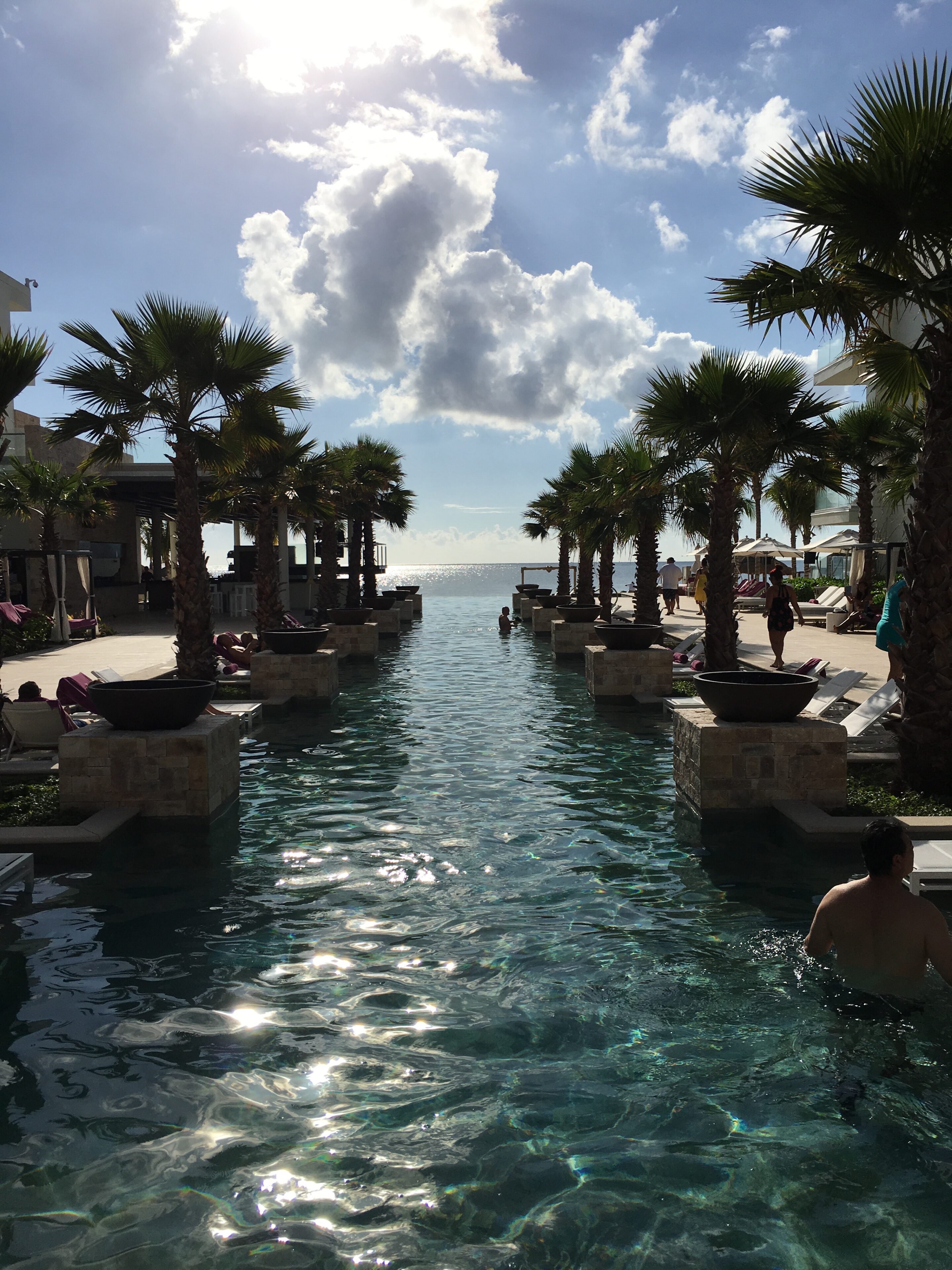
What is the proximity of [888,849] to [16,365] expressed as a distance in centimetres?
917

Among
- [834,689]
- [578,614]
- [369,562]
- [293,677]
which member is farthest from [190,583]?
[369,562]

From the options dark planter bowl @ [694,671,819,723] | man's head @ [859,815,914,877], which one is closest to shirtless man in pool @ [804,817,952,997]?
man's head @ [859,815,914,877]

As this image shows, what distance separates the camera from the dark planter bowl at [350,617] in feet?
74.4

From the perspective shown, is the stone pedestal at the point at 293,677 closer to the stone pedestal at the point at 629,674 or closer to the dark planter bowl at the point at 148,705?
the stone pedestal at the point at 629,674

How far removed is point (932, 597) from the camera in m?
7.98

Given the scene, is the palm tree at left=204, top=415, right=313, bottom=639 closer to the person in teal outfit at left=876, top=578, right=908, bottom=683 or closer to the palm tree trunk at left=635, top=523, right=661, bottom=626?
the palm tree trunk at left=635, top=523, right=661, bottom=626

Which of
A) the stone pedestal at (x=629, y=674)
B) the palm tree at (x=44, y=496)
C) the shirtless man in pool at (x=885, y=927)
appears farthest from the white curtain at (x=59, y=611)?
the shirtless man in pool at (x=885, y=927)

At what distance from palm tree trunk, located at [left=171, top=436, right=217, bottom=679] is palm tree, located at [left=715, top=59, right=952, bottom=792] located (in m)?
9.18

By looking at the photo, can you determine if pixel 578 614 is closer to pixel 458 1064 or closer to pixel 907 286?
pixel 907 286

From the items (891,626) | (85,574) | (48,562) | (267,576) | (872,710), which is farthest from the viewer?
(85,574)

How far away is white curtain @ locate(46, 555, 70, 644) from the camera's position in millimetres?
23828

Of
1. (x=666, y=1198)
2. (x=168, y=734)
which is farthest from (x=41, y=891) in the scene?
(x=666, y=1198)

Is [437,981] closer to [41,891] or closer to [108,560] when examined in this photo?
[41,891]

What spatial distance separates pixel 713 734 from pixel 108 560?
114ft
